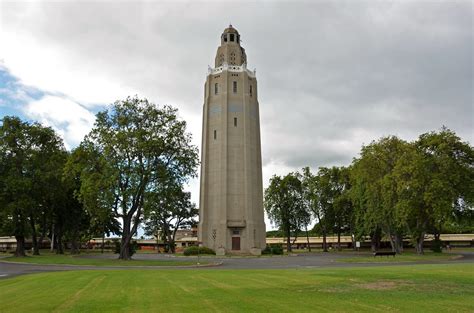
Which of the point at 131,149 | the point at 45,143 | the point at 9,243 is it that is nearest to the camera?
the point at 131,149

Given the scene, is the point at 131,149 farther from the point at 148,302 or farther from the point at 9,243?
the point at 9,243

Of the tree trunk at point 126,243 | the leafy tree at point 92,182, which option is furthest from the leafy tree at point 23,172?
the tree trunk at point 126,243

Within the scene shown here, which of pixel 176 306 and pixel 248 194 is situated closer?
pixel 176 306

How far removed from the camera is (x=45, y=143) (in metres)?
56.6

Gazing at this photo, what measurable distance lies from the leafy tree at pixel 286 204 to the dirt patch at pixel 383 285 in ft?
215

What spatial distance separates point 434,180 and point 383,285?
37.1m

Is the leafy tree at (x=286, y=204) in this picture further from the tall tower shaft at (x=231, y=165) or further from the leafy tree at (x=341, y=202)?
the tall tower shaft at (x=231, y=165)

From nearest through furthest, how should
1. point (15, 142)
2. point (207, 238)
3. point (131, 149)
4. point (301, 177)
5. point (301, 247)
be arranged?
point (131, 149)
point (15, 142)
point (207, 238)
point (301, 177)
point (301, 247)

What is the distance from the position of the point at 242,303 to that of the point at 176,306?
5.90 ft

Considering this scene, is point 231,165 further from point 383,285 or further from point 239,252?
point 383,285

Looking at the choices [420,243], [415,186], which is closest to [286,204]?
[420,243]

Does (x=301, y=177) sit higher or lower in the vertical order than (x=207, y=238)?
higher

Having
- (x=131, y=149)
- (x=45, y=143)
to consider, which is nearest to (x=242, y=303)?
(x=131, y=149)

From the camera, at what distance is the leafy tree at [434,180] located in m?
48.4
